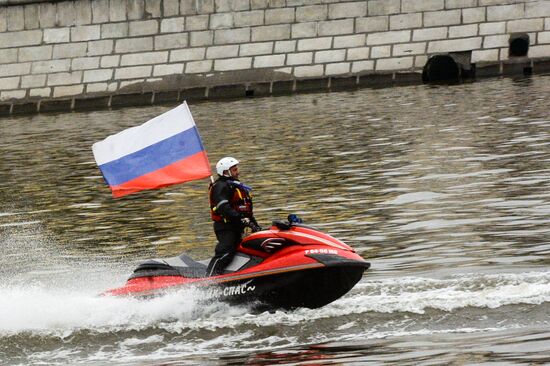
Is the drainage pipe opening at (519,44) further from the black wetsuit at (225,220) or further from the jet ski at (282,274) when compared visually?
the jet ski at (282,274)

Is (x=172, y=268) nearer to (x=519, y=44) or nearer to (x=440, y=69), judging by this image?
(x=519, y=44)

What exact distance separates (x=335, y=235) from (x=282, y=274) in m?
4.17

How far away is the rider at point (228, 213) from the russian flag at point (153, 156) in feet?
2.25

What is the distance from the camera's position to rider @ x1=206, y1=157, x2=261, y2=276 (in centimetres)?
1366

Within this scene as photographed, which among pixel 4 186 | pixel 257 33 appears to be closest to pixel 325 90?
pixel 257 33

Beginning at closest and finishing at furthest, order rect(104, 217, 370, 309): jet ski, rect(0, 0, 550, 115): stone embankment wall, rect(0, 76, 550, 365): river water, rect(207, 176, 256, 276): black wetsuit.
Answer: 1. rect(0, 76, 550, 365): river water
2. rect(104, 217, 370, 309): jet ski
3. rect(207, 176, 256, 276): black wetsuit
4. rect(0, 0, 550, 115): stone embankment wall

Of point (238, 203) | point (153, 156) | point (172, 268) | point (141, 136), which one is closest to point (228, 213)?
point (238, 203)

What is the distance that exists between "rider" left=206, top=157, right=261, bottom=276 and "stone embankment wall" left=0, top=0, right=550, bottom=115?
2476 centimetres

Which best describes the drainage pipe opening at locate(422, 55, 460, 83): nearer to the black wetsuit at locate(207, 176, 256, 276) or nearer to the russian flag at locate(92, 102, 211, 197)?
the russian flag at locate(92, 102, 211, 197)

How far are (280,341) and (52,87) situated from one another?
103 ft

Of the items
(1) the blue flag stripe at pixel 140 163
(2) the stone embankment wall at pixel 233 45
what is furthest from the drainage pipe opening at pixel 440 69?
(1) the blue flag stripe at pixel 140 163

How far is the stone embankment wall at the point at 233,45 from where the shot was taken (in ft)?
126

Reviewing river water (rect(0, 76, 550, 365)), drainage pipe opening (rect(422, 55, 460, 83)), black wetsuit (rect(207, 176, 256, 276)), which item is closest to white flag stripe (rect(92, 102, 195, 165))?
black wetsuit (rect(207, 176, 256, 276))

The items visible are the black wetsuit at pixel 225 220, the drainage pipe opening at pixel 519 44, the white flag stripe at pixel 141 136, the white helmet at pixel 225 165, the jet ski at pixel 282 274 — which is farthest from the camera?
the drainage pipe opening at pixel 519 44
